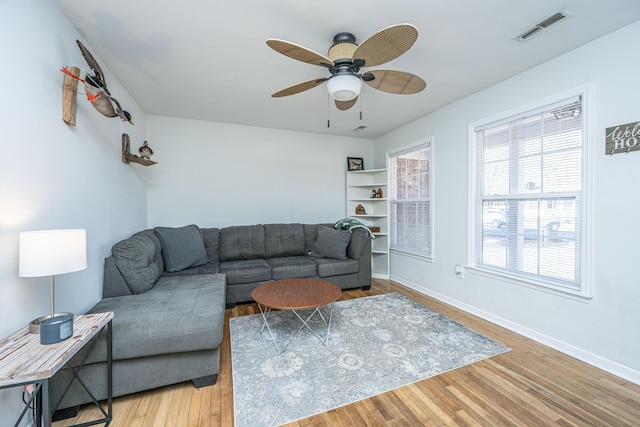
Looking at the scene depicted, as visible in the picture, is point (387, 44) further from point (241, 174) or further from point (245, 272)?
point (241, 174)

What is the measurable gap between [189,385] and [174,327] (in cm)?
50

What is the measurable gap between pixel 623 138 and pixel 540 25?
1031 mm

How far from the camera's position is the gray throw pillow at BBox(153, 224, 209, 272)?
10.0 feet

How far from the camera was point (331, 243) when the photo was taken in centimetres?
389

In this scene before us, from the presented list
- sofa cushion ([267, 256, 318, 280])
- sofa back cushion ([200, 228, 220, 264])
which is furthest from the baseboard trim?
sofa back cushion ([200, 228, 220, 264])

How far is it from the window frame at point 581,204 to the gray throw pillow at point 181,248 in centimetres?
334

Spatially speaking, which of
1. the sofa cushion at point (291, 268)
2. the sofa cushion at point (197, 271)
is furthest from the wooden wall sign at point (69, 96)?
the sofa cushion at point (291, 268)

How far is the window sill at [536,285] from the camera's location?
7.02ft

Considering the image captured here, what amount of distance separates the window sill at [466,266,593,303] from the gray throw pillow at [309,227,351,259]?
161cm

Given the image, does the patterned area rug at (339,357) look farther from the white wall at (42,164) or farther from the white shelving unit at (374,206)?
the white shelving unit at (374,206)

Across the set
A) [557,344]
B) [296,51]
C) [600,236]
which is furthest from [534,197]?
[296,51]

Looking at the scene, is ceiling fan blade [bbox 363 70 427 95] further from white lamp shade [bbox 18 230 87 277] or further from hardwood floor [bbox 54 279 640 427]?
hardwood floor [bbox 54 279 640 427]

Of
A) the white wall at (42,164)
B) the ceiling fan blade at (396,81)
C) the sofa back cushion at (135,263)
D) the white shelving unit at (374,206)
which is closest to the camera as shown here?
the white wall at (42,164)

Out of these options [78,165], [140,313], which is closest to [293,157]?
[78,165]
